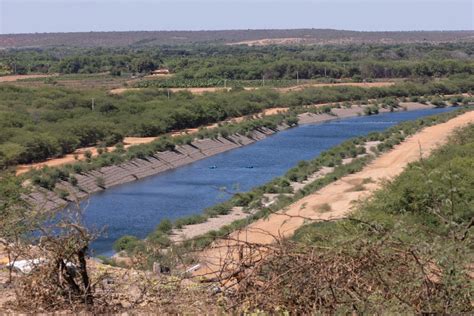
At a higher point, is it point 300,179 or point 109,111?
point 300,179

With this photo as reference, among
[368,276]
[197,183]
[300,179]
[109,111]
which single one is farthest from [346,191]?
[109,111]

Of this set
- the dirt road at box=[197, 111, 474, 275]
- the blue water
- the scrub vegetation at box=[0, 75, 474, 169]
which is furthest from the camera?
the scrub vegetation at box=[0, 75, 474, 169]

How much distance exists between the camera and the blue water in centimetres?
2952

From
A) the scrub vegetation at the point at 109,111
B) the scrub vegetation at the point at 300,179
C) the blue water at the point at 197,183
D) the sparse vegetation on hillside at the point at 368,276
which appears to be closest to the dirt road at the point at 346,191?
the scrub vegetation at the point at 300,179

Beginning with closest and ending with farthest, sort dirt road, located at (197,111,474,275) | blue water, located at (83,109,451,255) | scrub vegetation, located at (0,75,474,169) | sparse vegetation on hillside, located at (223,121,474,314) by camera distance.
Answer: sparse vegetation on hillside, located at (223,121,474,314) → dirt road, located at (197,111,474,275) → blue water, located at (83,109,451,255) → scrub vegetation, located at (0,75,474,169)

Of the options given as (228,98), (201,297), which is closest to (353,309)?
(201,297)

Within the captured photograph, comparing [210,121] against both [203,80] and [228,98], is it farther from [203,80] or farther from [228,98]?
[203,80]

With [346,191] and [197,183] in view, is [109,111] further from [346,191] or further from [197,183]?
[346,191]

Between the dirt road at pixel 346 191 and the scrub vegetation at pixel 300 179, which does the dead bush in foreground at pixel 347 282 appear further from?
the dirt road at pixel 346 191

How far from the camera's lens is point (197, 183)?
38344 millimetres

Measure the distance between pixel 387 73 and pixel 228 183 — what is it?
74.6 m

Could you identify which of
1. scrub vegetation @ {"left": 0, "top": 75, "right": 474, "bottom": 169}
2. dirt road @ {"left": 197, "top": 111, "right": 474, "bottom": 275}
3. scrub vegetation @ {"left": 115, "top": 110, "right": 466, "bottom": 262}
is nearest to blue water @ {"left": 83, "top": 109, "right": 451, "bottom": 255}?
scrub vegetation @ {"left": 115, "top": 110, "right": 466, "bottom": 262}

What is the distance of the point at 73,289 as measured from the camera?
7.11 metres

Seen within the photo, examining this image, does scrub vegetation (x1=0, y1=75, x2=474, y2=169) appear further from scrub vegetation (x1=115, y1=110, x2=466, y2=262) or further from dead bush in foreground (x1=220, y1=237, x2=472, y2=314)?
dead bush in foreground (x1=220, y1=237, x2=472, y2=314)
